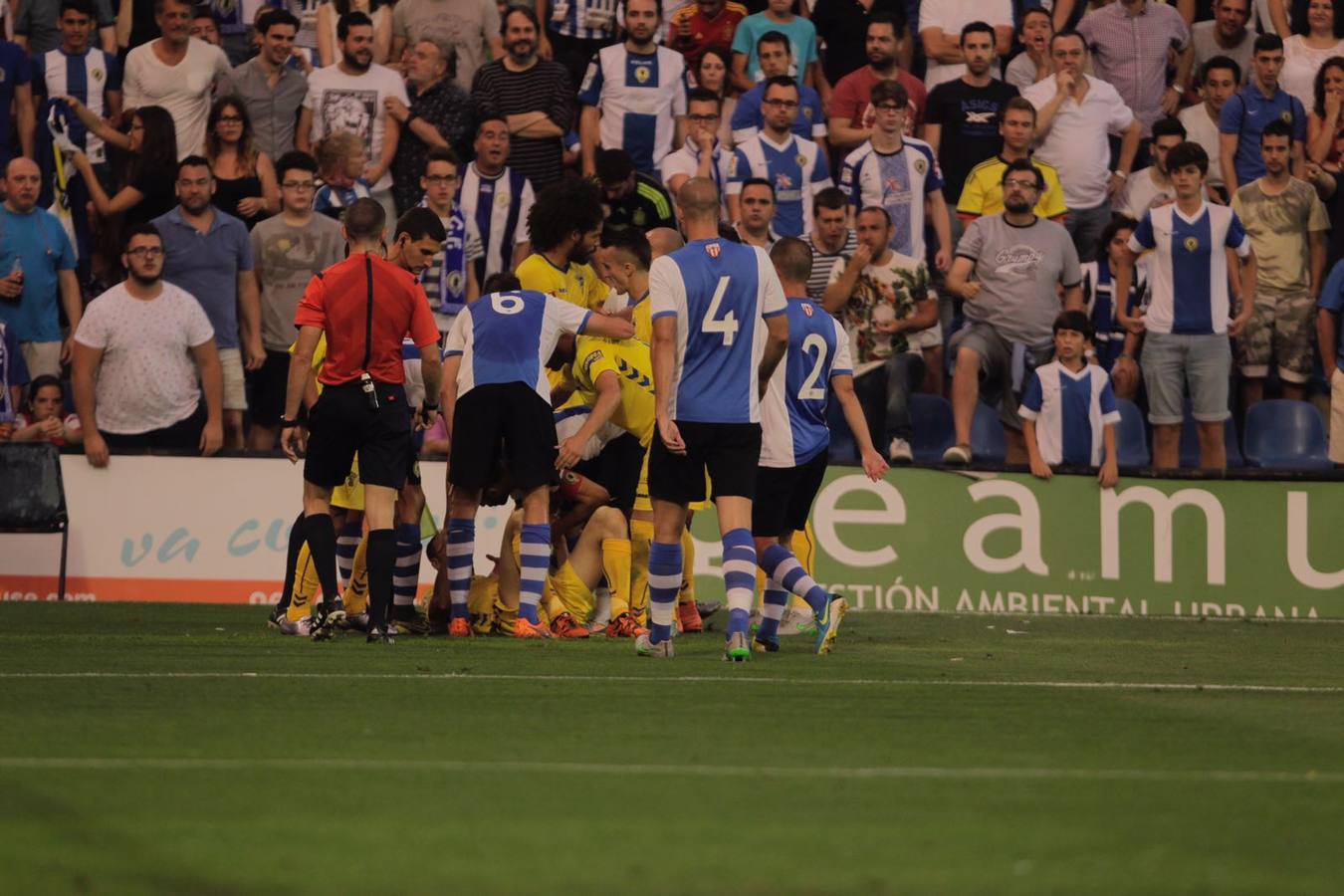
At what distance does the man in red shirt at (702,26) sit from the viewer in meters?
19.6

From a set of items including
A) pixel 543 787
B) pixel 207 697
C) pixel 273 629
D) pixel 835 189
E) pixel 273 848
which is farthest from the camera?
pixel 835 189

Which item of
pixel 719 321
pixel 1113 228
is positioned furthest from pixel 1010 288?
pixel 719 321

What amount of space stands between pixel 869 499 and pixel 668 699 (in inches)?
329

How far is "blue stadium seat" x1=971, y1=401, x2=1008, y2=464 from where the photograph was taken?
18.1 meters

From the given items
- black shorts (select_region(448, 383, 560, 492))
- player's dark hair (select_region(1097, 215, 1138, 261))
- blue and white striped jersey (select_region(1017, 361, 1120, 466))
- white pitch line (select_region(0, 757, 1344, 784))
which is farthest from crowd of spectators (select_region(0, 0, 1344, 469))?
white pitch line (select_region(0, 757, 1344, 784))

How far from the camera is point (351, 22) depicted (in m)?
17.9

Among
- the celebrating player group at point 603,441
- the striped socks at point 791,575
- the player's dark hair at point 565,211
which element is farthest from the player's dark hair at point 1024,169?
the striped socks at point 791,575

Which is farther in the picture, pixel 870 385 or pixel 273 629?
pixel 870 385

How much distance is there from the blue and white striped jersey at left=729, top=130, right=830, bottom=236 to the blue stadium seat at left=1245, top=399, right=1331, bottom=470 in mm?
4338

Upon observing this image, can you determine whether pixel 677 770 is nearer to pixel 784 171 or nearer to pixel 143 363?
pixel 143 363

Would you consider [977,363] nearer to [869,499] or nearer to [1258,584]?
[869,499]

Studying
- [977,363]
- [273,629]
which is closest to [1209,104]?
[977,363]

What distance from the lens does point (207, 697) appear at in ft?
28.7

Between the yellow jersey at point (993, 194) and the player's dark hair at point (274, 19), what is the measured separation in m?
5.96
